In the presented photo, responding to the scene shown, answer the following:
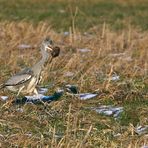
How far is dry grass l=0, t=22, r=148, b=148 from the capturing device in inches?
265

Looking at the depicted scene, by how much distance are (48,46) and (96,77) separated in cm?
185

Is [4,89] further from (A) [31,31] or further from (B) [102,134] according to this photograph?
(A) [31,31]

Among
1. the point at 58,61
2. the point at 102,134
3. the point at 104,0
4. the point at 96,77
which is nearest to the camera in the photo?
the point at 102,134

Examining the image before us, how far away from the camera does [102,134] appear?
7.01 meters

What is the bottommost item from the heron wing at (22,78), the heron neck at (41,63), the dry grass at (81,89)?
the dry grass at (81,89)

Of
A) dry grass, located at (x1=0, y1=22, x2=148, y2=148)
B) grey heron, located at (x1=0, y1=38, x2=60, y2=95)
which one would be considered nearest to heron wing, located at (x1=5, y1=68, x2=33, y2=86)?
grey heron, located at (x1=0, y1=38, x2=60, y2=95)

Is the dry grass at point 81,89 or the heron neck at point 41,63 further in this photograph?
the heron neck at point 41,63

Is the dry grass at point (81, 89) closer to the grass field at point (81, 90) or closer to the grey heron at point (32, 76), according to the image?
the grass field at point (81, 90)

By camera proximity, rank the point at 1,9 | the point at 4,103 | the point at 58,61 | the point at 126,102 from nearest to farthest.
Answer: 1. the point at 4,103
2. the point at 126,102
3. the point at 58,61
4. the point at 1,9

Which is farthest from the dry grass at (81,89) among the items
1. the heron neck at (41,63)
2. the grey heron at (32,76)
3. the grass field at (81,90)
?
the heron neck at (41,63)

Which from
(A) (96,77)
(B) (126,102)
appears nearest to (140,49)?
Answer: (A) (96,77)

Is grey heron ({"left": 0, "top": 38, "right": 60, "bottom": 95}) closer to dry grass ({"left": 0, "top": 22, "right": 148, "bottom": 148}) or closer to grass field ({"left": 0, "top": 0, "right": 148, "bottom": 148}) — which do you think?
A: grass field ({"left": 0, "top": 0, "right": 148, "bottom": 148})

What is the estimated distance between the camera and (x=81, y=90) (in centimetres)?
929

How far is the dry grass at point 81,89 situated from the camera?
6738mm
